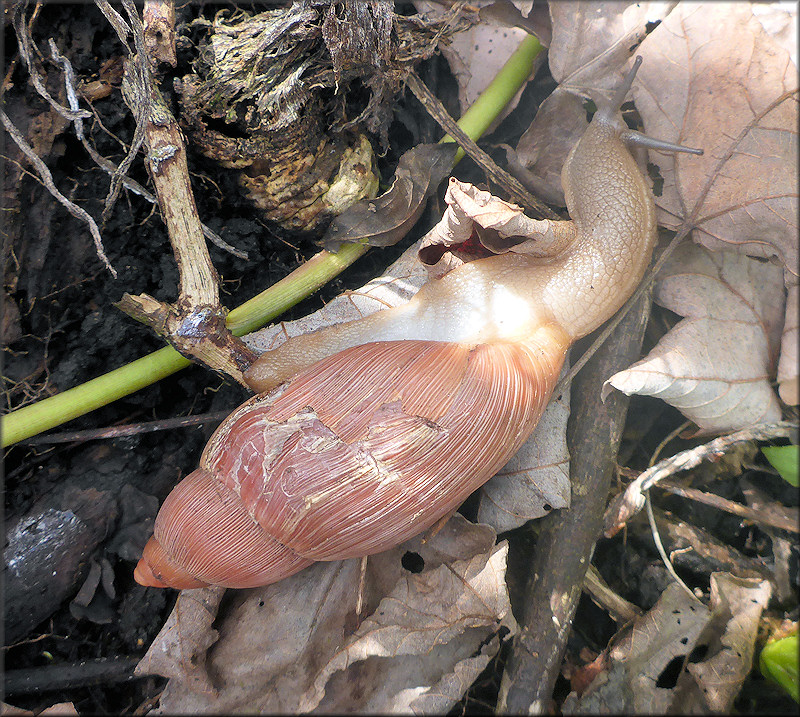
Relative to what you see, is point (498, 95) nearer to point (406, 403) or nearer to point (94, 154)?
point (406, 403)

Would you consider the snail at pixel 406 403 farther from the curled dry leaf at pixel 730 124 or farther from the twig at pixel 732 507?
the twig at pixel 732 507

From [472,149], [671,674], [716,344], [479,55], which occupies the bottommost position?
[671,674]

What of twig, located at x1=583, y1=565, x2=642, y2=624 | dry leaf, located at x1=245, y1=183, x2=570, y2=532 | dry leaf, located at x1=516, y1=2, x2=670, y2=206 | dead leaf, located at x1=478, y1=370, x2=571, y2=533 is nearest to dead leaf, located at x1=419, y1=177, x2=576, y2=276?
dry leaf, located at x1=245, y1=183, x2=570, y2=532

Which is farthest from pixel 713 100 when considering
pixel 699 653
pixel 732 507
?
pixel 699 653

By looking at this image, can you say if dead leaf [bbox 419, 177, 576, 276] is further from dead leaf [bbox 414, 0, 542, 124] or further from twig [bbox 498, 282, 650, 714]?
dead leaf [bbox 414, 0, 542, 124]

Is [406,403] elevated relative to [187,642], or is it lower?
elevated

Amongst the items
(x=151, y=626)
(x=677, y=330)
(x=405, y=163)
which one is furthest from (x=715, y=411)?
(x=151, y=626)

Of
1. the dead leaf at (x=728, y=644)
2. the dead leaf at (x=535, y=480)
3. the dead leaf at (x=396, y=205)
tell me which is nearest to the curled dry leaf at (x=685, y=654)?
the dead leaf at (x=728, y=644)
